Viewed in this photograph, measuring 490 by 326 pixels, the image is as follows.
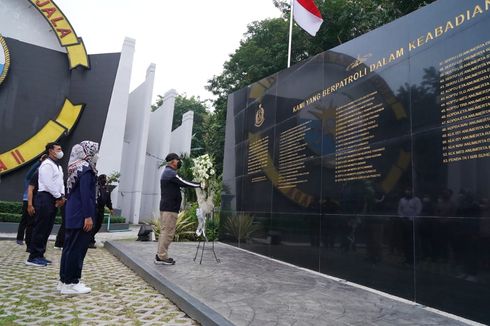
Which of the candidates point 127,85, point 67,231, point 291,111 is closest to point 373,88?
point 291,111

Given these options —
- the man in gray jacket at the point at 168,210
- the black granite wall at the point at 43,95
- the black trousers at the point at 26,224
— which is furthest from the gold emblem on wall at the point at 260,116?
the black granite wall at the point at 43,95

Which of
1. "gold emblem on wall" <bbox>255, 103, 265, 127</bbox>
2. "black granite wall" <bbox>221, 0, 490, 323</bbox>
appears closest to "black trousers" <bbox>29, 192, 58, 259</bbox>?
"black granite wall" <bbox>221, 0, 490, 323</bbox>

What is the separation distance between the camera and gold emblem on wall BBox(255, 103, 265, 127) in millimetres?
8162

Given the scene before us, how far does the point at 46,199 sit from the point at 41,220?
310 millimetres

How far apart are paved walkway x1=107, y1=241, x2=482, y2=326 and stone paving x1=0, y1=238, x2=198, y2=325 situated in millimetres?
203

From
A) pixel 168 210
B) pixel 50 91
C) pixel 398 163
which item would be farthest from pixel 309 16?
pixel 50 91

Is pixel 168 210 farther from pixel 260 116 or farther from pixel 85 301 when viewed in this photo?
pixel 260 116

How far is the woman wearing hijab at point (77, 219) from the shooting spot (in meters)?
3.85

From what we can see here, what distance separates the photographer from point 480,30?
3.56 m

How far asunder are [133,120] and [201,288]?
17682 millimetres

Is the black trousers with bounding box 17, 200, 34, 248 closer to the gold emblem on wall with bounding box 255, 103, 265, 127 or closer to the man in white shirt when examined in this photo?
the man in white shirt

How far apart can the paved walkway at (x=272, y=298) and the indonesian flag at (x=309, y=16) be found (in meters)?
5.77

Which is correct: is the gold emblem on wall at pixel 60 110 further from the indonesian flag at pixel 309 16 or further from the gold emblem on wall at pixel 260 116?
the indonesian flag at pixel 309 16

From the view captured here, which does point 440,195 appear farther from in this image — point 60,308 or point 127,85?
point 127,85
